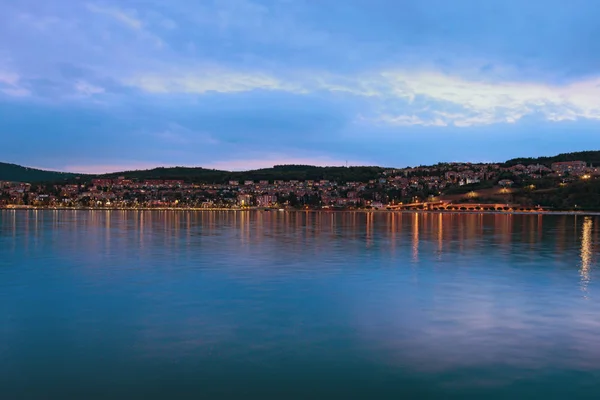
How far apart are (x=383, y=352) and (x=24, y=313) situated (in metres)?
7.70

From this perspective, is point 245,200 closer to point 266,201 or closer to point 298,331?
point 266,201

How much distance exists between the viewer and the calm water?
7266mm

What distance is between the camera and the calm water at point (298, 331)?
7.27m

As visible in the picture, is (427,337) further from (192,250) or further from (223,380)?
(192,250)

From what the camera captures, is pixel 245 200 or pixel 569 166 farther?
pixel 569 166

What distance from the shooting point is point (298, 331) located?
10.0 metres

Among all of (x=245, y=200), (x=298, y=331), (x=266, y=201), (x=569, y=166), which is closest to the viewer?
(x=298, y=331)

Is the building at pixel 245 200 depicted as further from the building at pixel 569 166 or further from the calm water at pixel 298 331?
the calm water at pixel 298 331

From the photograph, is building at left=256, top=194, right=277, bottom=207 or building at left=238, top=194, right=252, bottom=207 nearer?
building at left=238, top=194, right=252, bottom=207

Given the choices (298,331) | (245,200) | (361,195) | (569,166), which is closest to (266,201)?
(245,200)

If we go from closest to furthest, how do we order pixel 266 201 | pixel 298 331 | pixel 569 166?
pixel 298 331 → pixel 266 201 → pixel 569 166

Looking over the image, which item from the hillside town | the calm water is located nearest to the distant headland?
the hillside town

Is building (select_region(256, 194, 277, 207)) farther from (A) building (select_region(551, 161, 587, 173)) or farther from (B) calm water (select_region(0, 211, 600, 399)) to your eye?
(B) calm water (select_region(0, 211, 600, 399))

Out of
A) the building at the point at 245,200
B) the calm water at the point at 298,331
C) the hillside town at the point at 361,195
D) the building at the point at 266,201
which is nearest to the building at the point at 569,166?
the hillside town at the point at 361,195
